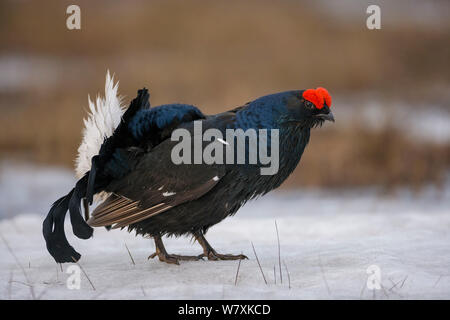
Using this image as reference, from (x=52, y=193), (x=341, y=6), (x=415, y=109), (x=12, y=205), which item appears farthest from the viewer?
(x=341, y=6)

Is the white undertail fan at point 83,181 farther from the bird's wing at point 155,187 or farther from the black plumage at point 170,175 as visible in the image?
the bird's wing at point 155,187

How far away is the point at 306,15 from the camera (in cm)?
1145

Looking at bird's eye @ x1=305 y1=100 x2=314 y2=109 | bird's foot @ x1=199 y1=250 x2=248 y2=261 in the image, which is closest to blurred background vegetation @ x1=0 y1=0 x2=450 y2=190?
bird's foot @ x1=199 y1=250 x2=248 y2=261

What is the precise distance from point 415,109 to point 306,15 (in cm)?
350

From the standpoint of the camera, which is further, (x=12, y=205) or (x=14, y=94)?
(x=14, y=94)

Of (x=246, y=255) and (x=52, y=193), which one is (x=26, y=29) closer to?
(x=52, y=193)

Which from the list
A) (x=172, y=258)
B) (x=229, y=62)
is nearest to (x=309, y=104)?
(x=172, y=258)

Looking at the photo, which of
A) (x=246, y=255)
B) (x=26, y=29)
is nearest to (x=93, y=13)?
(x=26, y=29)

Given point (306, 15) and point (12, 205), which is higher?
point (306, 15)

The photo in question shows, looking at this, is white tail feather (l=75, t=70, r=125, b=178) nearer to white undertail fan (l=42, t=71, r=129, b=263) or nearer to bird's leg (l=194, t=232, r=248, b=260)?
white undertail fan (l=42, t=71, r=129, b=263)

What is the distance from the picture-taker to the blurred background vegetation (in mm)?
8109

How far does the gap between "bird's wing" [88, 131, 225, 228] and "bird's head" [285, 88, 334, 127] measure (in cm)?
51

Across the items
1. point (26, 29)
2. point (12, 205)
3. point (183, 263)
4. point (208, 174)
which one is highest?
point (26, 29)

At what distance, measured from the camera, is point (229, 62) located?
33.8ft
